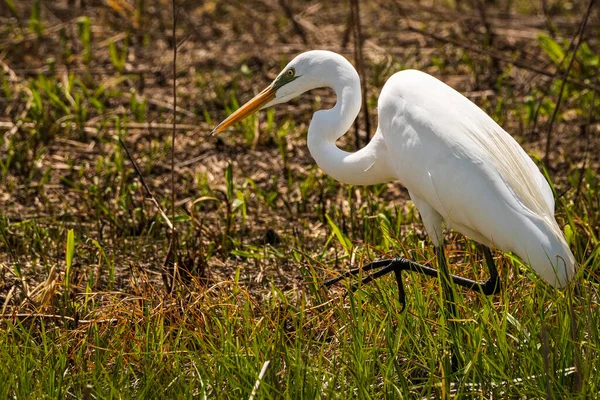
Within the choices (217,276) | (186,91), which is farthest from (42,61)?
(217,276)

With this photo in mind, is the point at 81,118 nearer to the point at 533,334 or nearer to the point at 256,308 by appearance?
the point at 256,308

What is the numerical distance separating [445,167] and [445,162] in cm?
2

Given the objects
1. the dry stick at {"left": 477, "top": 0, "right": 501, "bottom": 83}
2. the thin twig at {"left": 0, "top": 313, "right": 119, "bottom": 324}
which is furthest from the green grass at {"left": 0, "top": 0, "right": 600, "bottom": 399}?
the dry stick at {"left": 477, "top": 0, "right": 501, "bottom": 83}

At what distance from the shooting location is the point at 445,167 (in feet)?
10.9

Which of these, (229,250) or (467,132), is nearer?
(467,132)

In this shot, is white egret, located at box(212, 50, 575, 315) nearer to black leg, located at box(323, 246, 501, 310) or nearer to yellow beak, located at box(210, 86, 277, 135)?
black leg, located at box(323, 246, 501, 310)

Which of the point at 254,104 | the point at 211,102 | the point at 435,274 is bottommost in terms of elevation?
the point at 211,102

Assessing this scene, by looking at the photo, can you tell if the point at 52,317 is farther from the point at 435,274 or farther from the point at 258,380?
the point at 435,274

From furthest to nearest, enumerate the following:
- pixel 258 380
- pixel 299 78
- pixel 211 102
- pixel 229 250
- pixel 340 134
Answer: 1. pixel 211 102
2. pixel 229 250
3. pixel 299 78
4. pixel 340 134
5. pixel 258 380

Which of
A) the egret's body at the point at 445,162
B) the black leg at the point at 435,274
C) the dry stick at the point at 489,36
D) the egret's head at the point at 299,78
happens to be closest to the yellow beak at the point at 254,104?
the egret's head at the point at 299,78

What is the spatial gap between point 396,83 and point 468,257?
2.64 ft

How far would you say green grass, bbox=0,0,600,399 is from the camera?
2.79 m

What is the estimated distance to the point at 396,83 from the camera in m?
3.57

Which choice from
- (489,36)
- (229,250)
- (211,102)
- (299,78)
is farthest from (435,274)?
(489,36)
